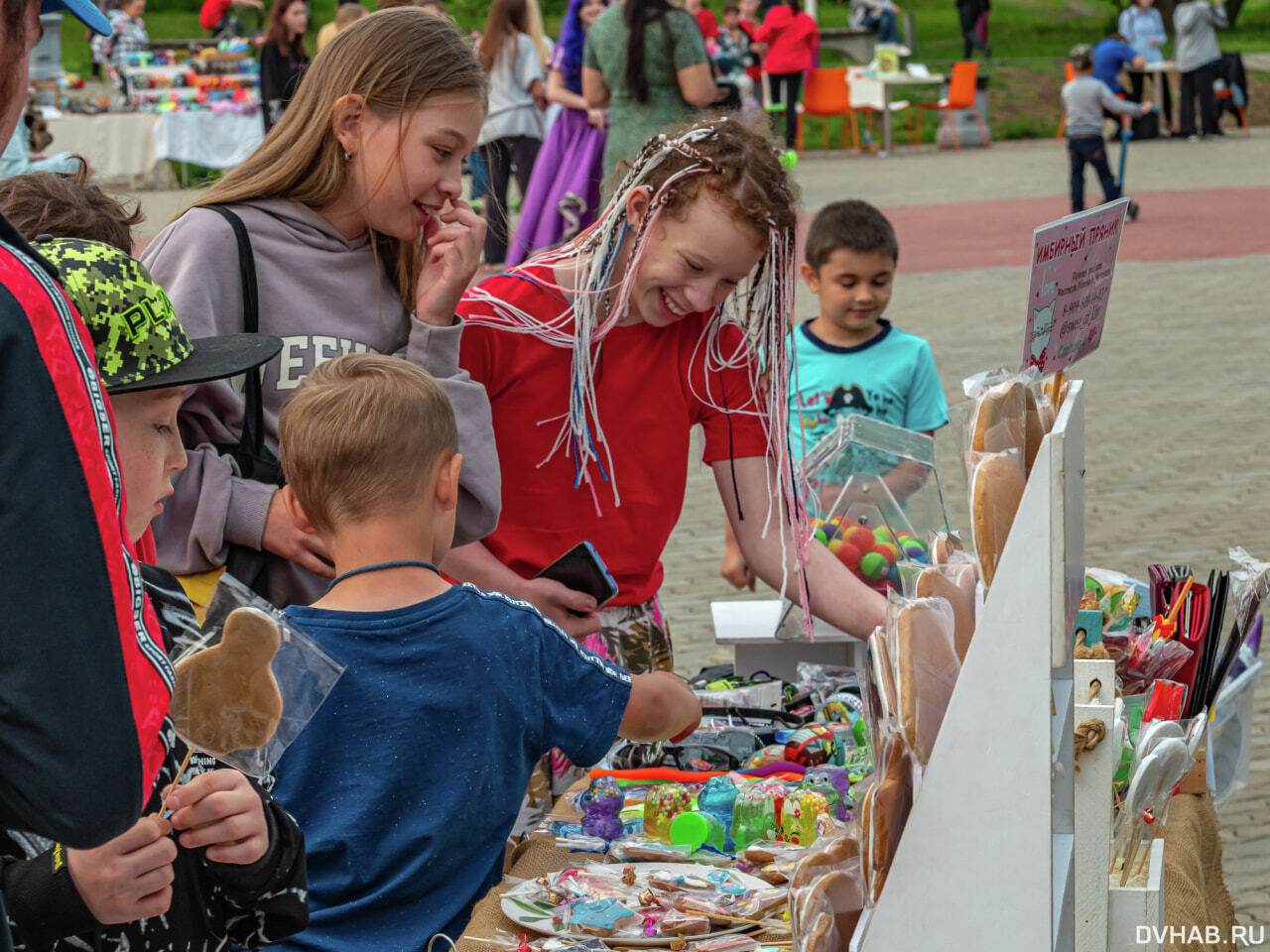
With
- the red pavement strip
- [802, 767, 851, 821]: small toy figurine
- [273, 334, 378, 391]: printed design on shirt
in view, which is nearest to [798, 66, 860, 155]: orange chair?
the red pavement strip

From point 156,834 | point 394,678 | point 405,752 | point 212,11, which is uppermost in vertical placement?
point 212,11

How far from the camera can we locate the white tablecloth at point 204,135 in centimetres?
1684

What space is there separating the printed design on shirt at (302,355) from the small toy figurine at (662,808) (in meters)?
0.92

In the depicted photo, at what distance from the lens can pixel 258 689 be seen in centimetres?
160

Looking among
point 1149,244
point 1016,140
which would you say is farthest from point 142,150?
point 1016,140

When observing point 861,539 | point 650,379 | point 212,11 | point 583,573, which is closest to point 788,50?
point 212,11

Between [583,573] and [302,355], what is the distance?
58 centimetres

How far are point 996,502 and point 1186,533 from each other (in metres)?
4.25

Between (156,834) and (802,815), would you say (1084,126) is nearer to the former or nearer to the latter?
(802,815)

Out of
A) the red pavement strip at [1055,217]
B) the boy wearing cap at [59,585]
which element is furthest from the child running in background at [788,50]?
the boy wearing cap at [59,585]

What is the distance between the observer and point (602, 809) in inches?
106

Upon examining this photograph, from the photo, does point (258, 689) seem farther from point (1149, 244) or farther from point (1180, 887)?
point (1149, 244)

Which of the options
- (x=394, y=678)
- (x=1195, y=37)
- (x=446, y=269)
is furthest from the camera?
(x=1195, y=37)

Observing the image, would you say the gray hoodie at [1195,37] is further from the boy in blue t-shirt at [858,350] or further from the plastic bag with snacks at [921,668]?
the plastic bag with snacks at [921,668]
